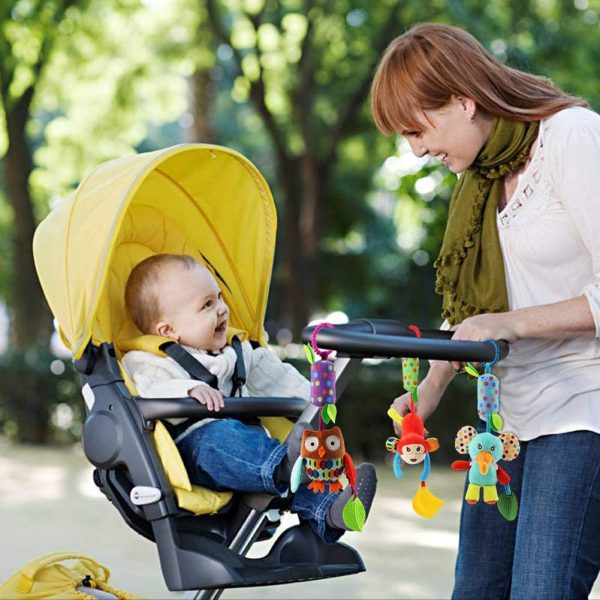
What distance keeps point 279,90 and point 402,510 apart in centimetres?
998

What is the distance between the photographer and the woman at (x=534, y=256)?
2.80 meters

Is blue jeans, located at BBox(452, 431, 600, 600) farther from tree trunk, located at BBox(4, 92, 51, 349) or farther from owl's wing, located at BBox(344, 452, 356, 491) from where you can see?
tree trunk, located at BBox(4, 92, 51, 349)

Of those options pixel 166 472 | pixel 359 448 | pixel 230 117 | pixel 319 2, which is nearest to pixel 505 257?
pixel 166 472

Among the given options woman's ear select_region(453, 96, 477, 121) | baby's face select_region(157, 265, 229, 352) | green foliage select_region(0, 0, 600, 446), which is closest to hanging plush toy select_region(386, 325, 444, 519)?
woman's ear select_region(453, 96, 477, 121)

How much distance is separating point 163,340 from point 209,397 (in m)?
0.40

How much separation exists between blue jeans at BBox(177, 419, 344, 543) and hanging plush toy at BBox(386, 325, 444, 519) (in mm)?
608

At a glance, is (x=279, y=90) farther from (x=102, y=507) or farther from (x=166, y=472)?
(x=166, y=472)

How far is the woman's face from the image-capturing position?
2932mm

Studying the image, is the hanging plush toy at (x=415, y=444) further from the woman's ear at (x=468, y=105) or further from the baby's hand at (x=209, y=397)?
the baby's hand at (x=209, y=397)

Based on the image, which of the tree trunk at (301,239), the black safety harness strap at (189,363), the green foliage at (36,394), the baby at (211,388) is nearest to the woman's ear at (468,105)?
the baby at (211,388)

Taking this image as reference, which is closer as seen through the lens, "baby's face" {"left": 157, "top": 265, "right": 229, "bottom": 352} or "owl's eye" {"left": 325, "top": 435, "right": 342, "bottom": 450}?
"owl's eye" {"left": 325, "top": 435, "right": 342, "bottom": 450}

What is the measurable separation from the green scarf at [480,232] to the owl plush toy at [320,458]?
1.51 feet

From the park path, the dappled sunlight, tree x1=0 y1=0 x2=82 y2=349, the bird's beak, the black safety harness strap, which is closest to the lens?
the bird's beak

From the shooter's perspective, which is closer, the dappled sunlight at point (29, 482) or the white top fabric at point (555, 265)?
the white top fabric at point (555, 265)
